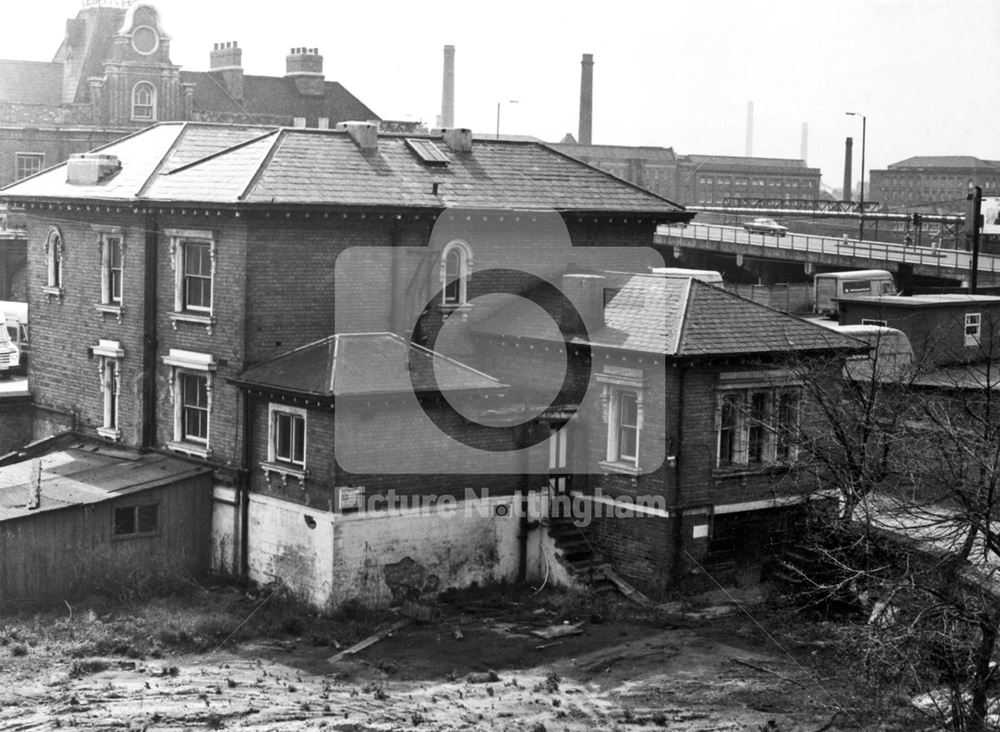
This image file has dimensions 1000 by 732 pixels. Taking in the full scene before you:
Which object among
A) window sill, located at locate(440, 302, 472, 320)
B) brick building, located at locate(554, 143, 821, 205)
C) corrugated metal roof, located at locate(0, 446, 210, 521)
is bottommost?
corrugated metal roof, located at locate(0, 446, 210, 521)

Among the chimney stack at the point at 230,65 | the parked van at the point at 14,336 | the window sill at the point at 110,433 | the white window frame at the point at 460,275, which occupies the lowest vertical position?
the window sill at the point at 110,433

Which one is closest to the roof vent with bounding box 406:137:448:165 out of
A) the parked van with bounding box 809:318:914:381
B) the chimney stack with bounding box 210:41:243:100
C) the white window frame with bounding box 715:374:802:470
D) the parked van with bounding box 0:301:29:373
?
the white window frame with bounding box 715:374:802:470

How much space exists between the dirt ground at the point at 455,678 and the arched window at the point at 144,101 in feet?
151

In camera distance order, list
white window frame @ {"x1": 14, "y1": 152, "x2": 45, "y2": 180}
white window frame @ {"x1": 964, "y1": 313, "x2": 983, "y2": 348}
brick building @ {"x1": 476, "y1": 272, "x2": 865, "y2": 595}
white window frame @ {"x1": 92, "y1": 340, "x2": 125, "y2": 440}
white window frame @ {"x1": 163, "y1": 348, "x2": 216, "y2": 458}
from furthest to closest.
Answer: white window frame @ {"x1": 14, "y1": 152, "x2": 45, "y2": 180}
white window frame @ {"x1": 964, "y1": 313, "x2": 983, "y2": 348}
white window frame @ {"x1": 92, "y1": 340, "x2": 125, "y2": 440}
white window frame @ {"x1": 163, "y1": 348, "x2": 216, "y2": 458}
brick building @ {"x1": 476, "y1": 272, "x2": 865, "y2": 595}

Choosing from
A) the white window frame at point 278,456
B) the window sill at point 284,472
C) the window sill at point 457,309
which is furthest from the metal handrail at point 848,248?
the window sill at point 284,472

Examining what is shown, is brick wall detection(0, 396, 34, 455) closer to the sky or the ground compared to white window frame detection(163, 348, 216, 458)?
closer to the ground

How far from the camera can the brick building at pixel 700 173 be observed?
10969 cm

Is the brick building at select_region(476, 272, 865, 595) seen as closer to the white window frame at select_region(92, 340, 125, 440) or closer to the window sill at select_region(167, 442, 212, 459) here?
the window sill at select_region(167, 442, 212, 459)

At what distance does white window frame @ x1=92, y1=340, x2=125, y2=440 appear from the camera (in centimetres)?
3216

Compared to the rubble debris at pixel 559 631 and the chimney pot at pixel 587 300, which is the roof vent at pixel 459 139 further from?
the rubble debris at pixel 559 631

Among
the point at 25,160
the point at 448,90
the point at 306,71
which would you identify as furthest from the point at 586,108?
the point at 25,160

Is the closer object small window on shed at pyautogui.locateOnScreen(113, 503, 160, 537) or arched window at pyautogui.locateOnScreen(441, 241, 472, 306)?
small window on shed at pyautogui.locateOnScreen(113, 503, 160, 537)

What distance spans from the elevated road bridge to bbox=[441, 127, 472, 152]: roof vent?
30.4 m

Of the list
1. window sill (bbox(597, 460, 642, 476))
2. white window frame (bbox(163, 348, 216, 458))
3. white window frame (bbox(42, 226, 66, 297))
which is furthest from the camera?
white window frame (bbox(42, 226, 66, 297))
